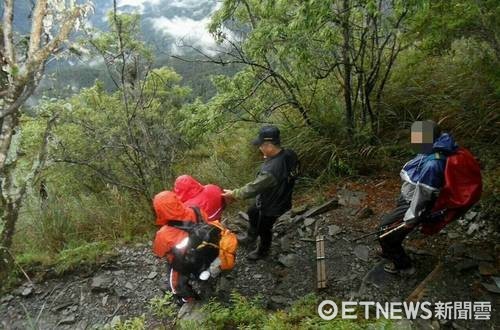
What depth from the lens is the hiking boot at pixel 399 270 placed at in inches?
188

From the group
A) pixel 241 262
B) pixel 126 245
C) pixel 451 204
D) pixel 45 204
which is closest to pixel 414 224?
pixel 451 204

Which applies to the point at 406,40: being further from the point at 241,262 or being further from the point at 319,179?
the point at 241,262

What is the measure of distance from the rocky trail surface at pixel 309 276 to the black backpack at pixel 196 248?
30.1 inches

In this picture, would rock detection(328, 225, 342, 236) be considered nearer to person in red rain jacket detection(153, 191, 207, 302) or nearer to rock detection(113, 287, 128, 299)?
person in red rain jacket detection(153, 191, 207, 302)

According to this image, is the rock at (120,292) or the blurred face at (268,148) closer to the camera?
the blurred face at (268,148)

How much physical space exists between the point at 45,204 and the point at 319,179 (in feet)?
15.1

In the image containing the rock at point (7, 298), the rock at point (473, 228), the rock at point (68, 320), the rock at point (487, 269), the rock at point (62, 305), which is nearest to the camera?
the rock at point (487, 269)

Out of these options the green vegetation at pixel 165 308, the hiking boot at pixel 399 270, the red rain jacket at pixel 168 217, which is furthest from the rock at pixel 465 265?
the green vegetation at pixel 165 308

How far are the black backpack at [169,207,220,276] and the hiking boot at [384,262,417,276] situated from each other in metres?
1.97

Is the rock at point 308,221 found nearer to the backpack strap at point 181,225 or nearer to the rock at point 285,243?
the rock at point 285,243

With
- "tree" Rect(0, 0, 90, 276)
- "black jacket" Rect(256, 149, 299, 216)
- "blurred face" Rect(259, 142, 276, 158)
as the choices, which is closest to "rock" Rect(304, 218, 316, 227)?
"black jacket" Rect(256, 149, 299, 216)

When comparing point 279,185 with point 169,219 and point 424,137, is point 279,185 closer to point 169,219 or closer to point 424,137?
point 169,219

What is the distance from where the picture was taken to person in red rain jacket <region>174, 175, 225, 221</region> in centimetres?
495

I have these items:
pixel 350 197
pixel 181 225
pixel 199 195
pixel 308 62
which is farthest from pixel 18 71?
pixel 350 197
